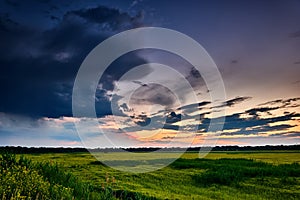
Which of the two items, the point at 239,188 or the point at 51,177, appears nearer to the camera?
the point at 51,177

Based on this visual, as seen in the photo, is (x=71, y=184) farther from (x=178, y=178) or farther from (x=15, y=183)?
(x=178, y=178)

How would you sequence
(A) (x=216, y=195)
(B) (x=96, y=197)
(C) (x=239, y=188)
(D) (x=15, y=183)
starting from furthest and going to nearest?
(C) (x=239, y=188) → (A) (x=216, y=195) → (B) (x=96, y=197) → (D) (x=15, y=183)

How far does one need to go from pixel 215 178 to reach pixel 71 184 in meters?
12.2

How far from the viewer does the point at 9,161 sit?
11.4m

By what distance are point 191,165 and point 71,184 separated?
21.6m

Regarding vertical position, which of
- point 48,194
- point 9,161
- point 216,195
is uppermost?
point 9,161

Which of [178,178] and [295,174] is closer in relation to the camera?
[178,178]

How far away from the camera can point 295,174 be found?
2244cm

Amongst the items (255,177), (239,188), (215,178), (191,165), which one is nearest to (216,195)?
(239,188)

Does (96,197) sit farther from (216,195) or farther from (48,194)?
(216,195)

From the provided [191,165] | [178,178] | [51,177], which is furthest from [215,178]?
[51,177]

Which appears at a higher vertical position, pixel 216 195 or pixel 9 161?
Result: pixel 9 161

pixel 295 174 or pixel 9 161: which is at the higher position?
pixel 9 161

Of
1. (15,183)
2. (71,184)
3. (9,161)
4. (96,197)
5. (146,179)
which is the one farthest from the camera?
(146,179)
